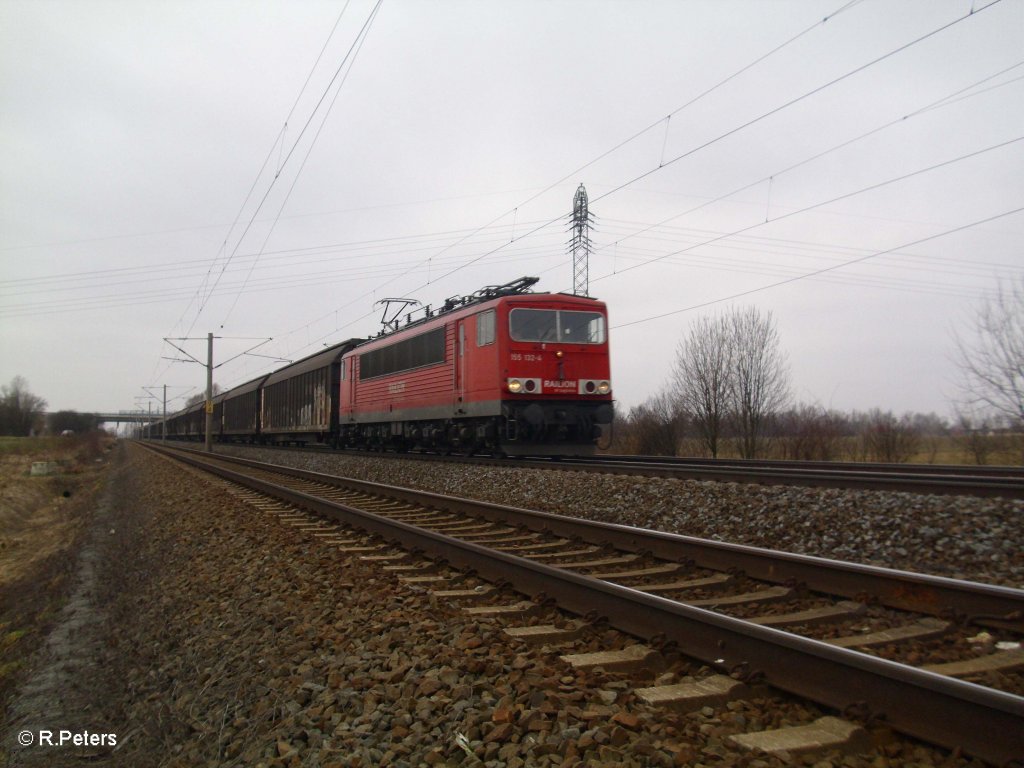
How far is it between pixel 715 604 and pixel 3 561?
15895mm

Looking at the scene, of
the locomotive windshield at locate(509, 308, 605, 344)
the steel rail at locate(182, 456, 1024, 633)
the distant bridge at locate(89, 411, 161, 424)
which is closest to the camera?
the steel rail at locate(182, 456, 1024, 633)

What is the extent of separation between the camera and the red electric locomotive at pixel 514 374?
14008mm

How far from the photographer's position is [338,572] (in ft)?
20.6

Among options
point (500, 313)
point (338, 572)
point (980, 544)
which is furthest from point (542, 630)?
point (500, 313)

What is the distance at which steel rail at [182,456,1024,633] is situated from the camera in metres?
4.33

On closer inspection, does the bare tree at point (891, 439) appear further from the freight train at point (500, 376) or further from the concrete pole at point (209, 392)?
the concrete pole at point (209, 392)

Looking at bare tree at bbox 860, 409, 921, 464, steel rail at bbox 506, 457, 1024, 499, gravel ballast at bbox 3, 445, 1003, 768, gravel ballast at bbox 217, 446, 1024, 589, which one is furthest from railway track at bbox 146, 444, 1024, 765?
bare tree at bbox 860, 409, 921, 464

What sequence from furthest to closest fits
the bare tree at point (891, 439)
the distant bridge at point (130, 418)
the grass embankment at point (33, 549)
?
the distant bridge at point (130, 418), the bare tree at point (891, 439), the grass embankment at point (33, 549)

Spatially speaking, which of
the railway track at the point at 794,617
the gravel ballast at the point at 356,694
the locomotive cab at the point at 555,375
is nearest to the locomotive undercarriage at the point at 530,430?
the locomotive cab at the point at 555,375

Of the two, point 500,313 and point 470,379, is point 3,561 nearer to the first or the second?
point 470,379

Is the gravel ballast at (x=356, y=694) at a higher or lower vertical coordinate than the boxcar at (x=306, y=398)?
lower

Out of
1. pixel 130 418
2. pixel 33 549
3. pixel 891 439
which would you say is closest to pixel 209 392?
pixel 33 549

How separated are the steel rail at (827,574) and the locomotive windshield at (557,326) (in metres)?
6.53

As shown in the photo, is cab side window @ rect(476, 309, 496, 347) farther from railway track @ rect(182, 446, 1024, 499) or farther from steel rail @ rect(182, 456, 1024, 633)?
steel rail @ rect(182, 456, 1024, 633)
